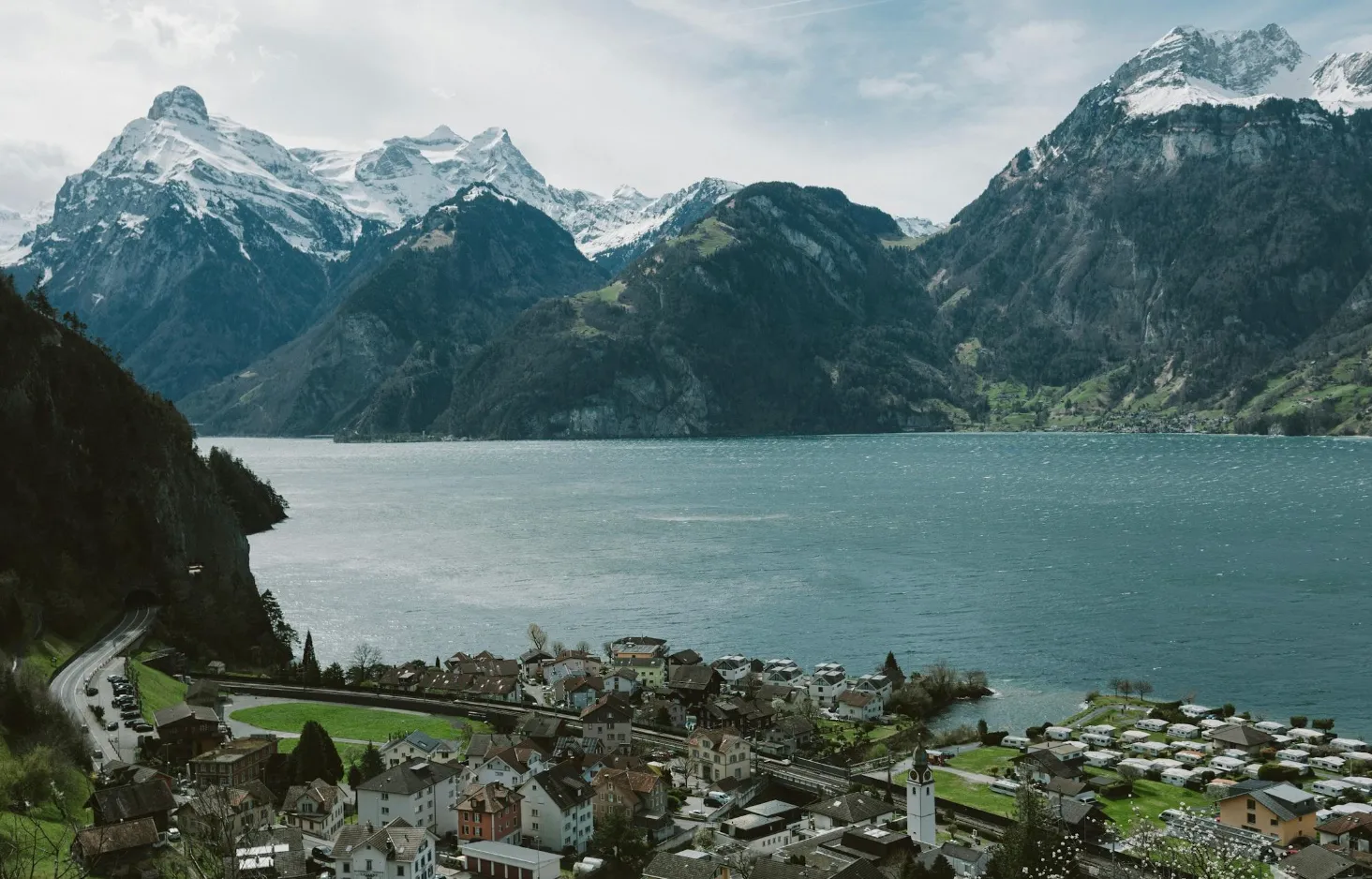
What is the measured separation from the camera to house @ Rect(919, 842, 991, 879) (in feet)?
163

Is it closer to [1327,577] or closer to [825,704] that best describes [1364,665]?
[1327,577]

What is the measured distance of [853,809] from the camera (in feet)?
186

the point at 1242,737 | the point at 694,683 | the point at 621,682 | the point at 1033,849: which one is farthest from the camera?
the point at 621,682

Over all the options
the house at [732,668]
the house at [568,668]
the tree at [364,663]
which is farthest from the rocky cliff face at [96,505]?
the house at [732,668]

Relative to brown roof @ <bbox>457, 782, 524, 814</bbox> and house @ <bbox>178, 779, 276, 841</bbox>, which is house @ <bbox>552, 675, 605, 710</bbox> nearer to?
brown roof @ <bbox>457, 782, 524, 814</bbox>

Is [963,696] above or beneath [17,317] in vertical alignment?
beneath

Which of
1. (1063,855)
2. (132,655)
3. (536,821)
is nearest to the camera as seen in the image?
(1063,855)

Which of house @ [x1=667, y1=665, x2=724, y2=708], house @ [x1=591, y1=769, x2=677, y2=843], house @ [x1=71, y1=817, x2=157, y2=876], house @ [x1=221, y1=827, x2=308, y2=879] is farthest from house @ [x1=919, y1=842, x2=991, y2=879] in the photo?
house @ [x1=667, y1=665, x2=724, y2=708]

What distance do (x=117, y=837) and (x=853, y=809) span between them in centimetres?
3338

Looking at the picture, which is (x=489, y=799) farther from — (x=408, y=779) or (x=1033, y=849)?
(x=1033, y=849)

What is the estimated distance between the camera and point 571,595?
136 m

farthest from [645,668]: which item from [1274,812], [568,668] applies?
[1274,812]

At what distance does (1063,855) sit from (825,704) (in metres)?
A: 38.7

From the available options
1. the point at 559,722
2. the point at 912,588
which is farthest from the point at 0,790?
the point at 912,588
